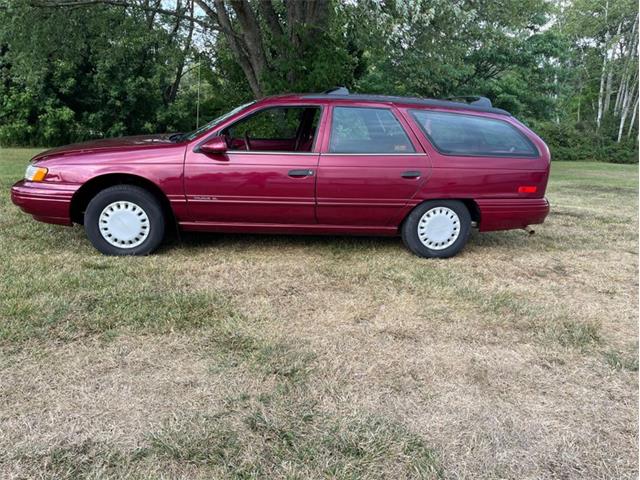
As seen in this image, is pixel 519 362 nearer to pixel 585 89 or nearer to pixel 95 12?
pixel 95 12

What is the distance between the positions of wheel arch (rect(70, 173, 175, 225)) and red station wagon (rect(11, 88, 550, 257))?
12 mm

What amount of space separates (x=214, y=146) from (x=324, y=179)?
1.02 metres

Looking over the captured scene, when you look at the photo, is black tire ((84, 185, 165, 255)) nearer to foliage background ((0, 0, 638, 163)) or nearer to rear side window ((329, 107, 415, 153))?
rear side window ((329, 107, 415, 153))

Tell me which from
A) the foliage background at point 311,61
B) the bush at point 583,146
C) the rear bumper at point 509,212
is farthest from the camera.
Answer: the bush at point 583,146

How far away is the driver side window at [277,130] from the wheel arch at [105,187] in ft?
2.67

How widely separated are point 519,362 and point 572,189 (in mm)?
10228

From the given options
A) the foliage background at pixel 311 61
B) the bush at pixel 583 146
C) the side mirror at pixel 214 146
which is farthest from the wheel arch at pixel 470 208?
the bush at pixel 583 146

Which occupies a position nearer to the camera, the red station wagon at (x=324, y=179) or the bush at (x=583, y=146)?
the red station wagon at (x=324, y=179)

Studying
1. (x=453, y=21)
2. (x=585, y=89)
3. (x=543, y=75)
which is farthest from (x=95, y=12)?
(x=585, y=89)

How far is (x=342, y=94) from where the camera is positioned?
4.92 m

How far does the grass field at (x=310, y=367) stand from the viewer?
2102mm

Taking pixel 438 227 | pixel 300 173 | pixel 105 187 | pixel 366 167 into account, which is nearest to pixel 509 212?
pixel 438 227

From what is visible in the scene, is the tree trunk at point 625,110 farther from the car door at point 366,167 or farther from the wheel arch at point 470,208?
the car door at point 366,167

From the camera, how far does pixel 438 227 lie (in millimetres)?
4879
